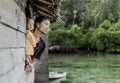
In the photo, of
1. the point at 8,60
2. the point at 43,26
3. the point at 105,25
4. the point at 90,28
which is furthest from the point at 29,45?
the point at 90,28

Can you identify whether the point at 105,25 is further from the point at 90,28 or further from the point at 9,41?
the point at 9,41

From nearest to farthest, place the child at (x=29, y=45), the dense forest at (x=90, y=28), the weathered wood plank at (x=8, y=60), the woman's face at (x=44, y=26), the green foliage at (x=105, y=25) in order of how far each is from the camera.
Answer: the weathered wood plank at (x=8, y=60), the child at (x=29, y=45), the woman's face at (x=44, y=26), the dense forest at (x=90, y=28), the green foliage at (x=105, y=25)

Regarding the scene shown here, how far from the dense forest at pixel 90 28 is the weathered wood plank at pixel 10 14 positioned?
2997 inches

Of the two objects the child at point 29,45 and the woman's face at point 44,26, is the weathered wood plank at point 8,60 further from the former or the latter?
the woman's face at point 44,26

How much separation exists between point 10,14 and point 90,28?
86.0 metres

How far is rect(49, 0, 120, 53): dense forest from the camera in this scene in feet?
273

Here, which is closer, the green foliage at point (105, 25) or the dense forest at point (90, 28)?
the dense forest at point (90, 28)

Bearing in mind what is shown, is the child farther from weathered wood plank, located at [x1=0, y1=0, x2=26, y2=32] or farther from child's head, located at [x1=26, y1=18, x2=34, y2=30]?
weathered wood plank, located at [x1=0, y1=0, x2=26, y2=32]

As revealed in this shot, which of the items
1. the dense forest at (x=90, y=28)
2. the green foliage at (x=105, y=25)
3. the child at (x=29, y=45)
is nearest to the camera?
the child at (x=29, y=45)

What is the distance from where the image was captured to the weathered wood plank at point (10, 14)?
7.67 feet

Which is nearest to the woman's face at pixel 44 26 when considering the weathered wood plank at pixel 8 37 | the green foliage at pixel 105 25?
the weathered wood plank at pixel 8 37

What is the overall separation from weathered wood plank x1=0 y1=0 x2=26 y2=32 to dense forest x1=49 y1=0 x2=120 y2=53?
76133mm

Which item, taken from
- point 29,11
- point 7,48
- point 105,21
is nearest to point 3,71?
point 7,48

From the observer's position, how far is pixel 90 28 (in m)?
88.4
